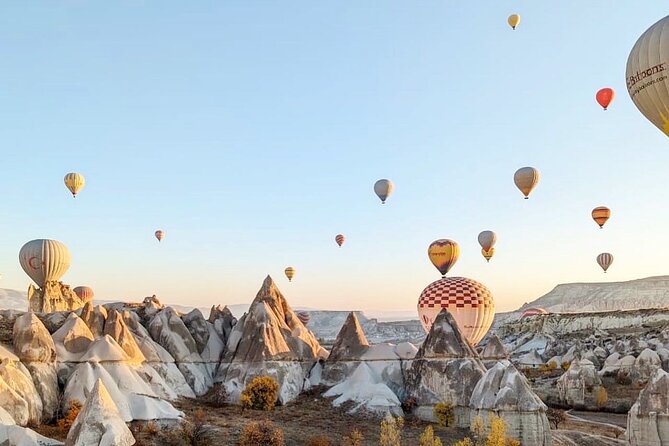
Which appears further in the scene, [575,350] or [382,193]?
[575,350]

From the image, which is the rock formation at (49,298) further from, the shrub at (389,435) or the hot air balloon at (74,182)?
the shrub at (389,435)

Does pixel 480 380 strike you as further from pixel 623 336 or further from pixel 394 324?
pixel 394 324

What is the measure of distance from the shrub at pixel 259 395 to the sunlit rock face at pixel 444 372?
7010 mm

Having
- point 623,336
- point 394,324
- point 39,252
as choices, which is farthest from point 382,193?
point 394,324

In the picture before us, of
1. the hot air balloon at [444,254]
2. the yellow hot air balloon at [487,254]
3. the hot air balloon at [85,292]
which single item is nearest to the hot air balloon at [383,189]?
the hot air balloon at [444,254]

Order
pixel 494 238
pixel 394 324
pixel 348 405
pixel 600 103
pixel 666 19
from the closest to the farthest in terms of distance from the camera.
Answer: pixel 666 19 → pixel 348 405 → pixel 600 103 → pixel 494 238 → pixel 394 324

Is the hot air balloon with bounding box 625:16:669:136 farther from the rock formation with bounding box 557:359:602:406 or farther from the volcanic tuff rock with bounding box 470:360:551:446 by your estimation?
the rock formation with bounding box 557:359:602:406

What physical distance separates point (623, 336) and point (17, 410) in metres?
80.9

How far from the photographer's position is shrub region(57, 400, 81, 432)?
2539cm

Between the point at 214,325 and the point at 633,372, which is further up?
the point at 214,325

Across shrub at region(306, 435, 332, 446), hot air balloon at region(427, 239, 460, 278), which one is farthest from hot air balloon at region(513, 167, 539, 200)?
shrub at region(306, 435, 332, 446)

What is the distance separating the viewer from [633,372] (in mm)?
54969

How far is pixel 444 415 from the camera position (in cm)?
3123

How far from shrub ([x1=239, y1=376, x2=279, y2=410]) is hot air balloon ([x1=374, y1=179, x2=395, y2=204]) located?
89.0 ft
